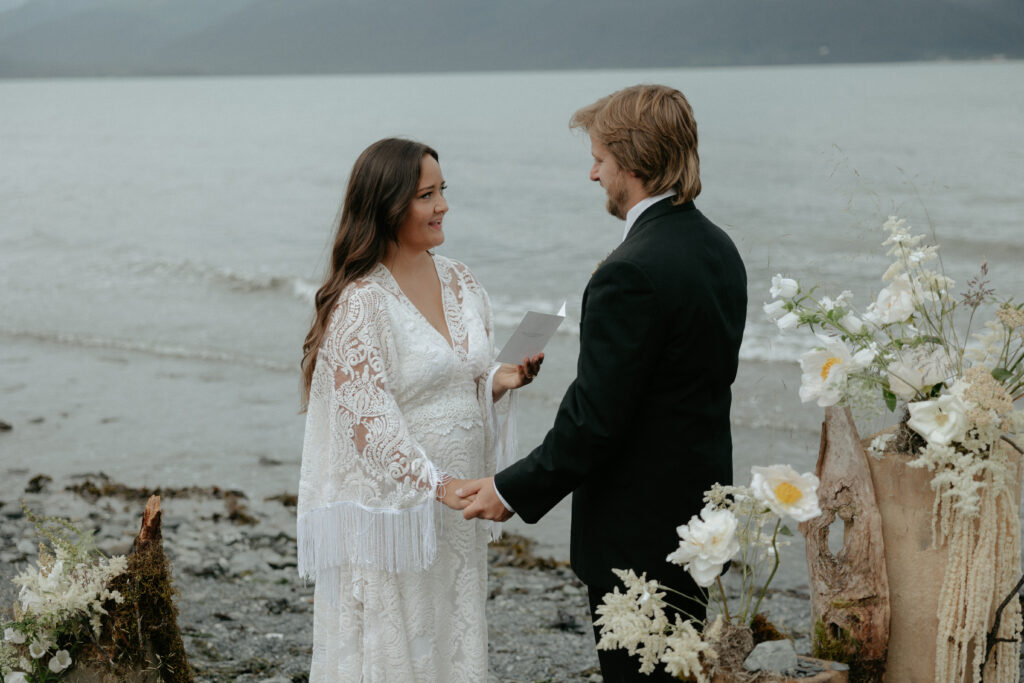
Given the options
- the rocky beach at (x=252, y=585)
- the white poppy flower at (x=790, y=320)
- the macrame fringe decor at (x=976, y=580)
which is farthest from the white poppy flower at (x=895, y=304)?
the rocky beach at (x=252, y=585)

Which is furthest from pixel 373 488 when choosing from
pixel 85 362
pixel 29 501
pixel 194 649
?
pixel 85 362

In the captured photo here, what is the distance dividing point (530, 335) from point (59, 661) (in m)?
1.90

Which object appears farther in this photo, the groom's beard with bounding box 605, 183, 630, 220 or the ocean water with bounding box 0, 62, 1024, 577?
the ocean water with bounding box 0, 62, 1024, 577

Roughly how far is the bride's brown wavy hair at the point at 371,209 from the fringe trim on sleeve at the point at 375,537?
49cm

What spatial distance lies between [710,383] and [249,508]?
5.81 m

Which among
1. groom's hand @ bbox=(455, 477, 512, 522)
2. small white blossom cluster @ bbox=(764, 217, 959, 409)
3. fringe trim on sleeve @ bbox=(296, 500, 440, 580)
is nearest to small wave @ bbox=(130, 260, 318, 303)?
fringe trim on sleeve @ bbox=(296, 500, 440, 580)

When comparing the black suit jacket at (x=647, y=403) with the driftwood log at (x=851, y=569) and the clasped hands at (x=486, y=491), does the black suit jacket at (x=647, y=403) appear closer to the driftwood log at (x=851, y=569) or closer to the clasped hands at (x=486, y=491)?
the clasped hands at (x=486, y=491)

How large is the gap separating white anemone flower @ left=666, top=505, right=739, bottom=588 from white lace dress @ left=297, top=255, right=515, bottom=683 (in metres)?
1.43

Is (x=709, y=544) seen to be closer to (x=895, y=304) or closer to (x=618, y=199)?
(x=895, y=304)

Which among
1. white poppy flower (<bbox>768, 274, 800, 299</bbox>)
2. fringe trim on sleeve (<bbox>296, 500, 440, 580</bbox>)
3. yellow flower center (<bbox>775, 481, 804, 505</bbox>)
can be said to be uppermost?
white poppy flower (<bbox>768, 274, 800, 299</bbox>)

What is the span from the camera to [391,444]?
331cm

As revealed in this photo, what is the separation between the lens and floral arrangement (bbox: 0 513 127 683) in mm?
3217

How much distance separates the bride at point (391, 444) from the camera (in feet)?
10.9

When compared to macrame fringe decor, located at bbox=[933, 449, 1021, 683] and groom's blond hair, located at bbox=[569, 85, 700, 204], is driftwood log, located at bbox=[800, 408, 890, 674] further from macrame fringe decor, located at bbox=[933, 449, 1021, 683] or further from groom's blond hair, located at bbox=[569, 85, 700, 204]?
groom's blond hair, located at bbox=[569, 85, 700, 204]
